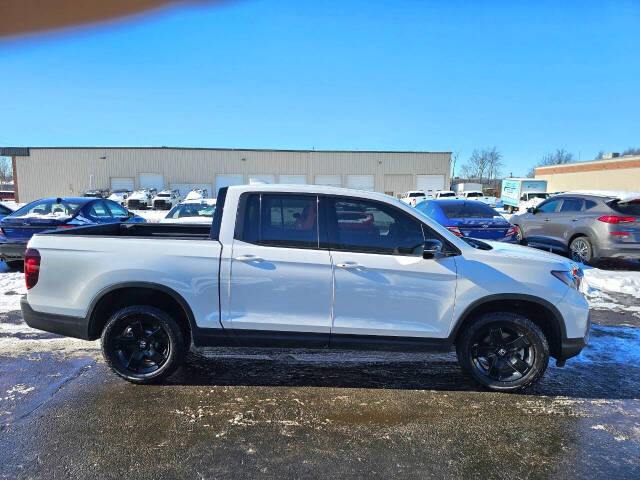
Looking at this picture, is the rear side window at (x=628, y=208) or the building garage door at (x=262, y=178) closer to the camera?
the rear side window at (x=628, y=208)

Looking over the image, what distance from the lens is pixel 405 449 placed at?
2754mm

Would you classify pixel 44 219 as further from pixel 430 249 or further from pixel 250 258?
pixel 430 249

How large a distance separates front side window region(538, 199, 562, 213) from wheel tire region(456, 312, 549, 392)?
7.38m

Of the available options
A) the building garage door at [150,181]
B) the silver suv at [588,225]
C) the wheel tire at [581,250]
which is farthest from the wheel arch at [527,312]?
the building garage door at [150,181]

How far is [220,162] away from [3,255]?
39.4m

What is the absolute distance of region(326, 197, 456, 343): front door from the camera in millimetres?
3328

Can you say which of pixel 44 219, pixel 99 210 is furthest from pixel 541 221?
pixel 44 219

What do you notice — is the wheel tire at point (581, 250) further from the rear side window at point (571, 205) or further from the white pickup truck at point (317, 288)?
the white pickup truck at point (317, 288)

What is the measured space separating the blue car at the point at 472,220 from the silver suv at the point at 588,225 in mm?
1772

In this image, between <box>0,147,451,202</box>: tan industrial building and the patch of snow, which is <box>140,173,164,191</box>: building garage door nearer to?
<box>0,147,451,202</box>: tan industrial building

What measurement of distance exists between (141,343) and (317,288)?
5.67 feet

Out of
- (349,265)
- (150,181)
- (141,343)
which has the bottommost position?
(141,343)

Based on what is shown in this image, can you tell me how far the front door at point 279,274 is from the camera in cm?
335

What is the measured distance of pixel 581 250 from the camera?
28.2ft
